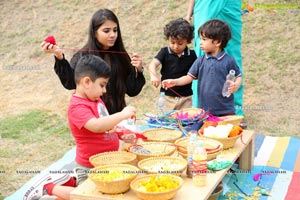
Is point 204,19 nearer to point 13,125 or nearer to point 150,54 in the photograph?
point 13,125

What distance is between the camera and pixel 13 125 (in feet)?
17.1

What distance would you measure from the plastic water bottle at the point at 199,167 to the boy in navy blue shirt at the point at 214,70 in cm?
115

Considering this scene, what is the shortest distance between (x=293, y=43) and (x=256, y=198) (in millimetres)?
4080

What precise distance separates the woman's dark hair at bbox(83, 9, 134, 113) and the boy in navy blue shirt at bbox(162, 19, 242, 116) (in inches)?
12.5

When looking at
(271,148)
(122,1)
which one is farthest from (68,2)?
(271,148)

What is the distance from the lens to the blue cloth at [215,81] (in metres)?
3.87

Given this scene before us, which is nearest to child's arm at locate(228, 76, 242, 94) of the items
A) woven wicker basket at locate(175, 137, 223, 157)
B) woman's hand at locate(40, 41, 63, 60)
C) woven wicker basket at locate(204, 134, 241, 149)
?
woven wicker basket at locate(204, 134, 241, 149)

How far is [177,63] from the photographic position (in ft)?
13.9

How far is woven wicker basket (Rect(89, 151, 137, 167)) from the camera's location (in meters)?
2.90

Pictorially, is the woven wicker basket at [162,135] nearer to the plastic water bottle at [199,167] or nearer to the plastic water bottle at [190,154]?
the plastic water bottle at [190,154]

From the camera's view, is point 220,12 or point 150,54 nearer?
point 220,12

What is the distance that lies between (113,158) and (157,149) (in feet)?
1.01

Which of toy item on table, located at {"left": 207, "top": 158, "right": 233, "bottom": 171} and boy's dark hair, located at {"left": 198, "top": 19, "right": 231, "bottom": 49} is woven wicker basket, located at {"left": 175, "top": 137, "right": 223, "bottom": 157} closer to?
toy item on table, located at {"left": 207, "top": 158, "right": 233, "bottom": 171}

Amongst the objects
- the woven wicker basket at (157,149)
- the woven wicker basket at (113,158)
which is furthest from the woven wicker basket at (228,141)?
the woven wicker basket at (113,158)
